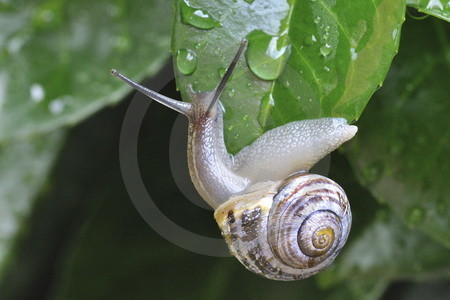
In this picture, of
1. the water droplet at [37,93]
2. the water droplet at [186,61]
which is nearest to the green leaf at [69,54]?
the water droplet at [37,93]

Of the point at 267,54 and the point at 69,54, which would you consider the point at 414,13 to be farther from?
the point at 69,54

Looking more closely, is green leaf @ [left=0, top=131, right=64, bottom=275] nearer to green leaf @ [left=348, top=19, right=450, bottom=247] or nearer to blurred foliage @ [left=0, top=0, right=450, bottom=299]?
blurred foliage @ [left=0, top=0, right=450, bottom=299]

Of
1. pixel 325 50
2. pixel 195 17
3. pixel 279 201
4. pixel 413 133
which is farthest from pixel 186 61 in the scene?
pixel 413 133

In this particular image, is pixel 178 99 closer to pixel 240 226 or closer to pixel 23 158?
pixel 240 226

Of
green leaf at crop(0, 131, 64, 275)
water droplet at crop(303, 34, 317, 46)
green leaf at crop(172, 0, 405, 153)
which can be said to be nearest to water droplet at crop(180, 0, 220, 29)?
green leaf at crop(172, 0, 405, 153)

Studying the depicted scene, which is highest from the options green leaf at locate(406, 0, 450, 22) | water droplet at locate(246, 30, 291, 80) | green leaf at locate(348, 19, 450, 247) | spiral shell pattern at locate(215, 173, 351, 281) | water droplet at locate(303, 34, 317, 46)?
green leaf at locate(406, 0, 450, 22)

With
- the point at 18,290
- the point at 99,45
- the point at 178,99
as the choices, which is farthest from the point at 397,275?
the point at 18,290
